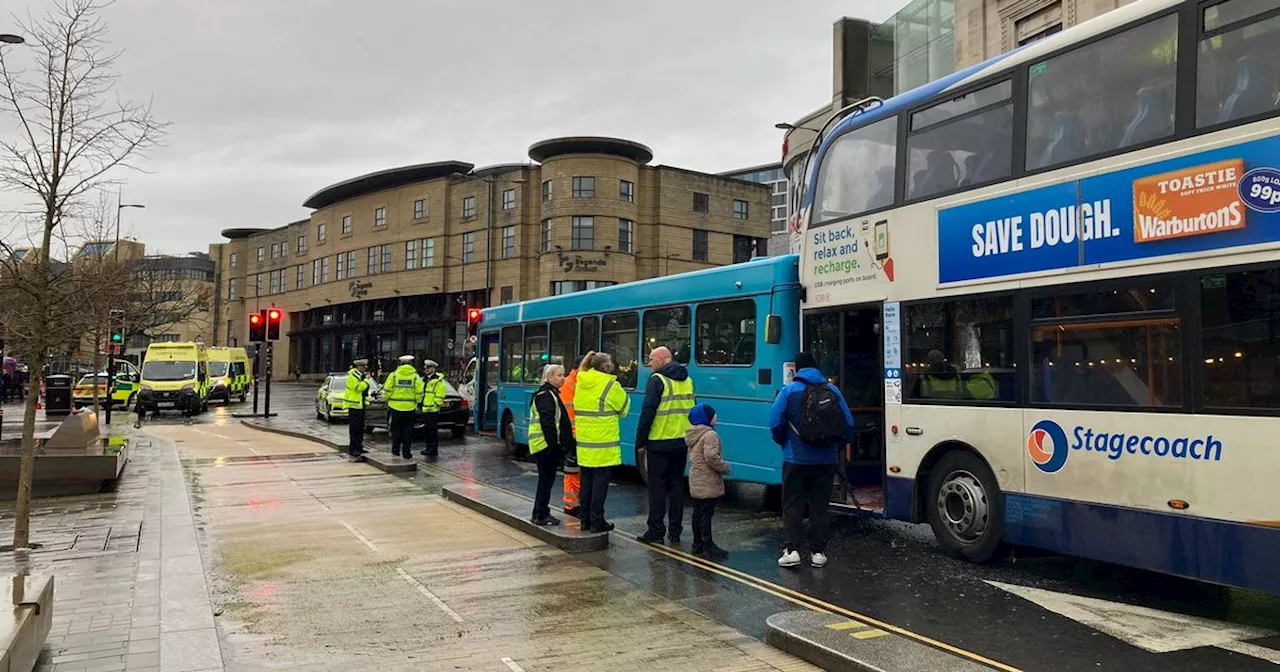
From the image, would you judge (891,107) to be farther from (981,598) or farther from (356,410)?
(356,410)

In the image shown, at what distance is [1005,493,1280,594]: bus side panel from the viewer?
16.8 feet

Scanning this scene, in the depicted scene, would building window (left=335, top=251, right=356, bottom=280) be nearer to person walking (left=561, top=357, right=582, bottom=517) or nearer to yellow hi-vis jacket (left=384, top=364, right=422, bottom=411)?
yellow hi-vis jacket (left=384, top=364, right=422, bottom=411)

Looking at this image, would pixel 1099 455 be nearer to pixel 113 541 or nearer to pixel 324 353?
pixel 113 541

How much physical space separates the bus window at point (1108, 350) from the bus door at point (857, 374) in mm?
2448

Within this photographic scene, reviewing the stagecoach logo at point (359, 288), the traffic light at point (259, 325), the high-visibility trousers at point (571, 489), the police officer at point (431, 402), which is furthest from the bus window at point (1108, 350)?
the stagecoach logo at point (359, 288)

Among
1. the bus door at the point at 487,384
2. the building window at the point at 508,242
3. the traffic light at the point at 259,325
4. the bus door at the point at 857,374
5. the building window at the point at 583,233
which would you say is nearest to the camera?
the bus door at the point at 857,374

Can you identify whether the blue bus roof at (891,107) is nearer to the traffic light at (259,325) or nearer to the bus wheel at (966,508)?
the bus wheel at (966,508)

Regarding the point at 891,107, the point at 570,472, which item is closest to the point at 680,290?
the point at 570,472

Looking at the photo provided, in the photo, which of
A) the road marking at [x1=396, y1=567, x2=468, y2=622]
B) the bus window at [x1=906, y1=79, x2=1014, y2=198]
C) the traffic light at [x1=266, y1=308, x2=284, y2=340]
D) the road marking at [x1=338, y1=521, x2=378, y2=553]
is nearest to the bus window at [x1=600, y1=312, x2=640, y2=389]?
the road marking at [x1=338, y1=521, x2=378, y2=553]

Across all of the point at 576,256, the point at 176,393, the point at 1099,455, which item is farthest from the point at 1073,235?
the point at 576,256

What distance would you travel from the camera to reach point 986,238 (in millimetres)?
6984

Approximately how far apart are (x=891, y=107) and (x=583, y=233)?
137 ft

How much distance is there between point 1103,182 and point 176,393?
3107cm

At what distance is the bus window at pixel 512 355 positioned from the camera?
16000 millimetres
